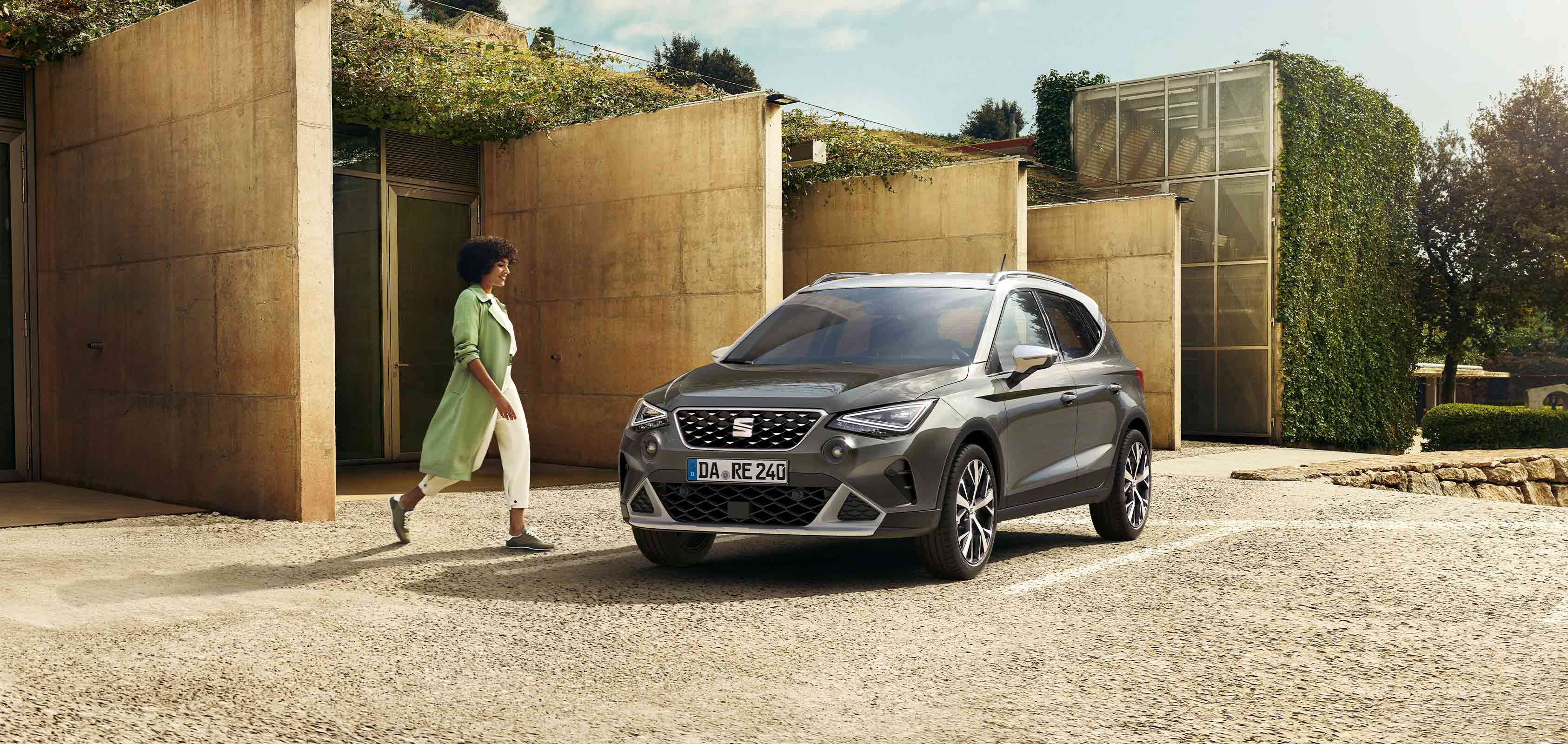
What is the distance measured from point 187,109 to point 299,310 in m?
2.33

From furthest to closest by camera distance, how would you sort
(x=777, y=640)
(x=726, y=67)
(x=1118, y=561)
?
(x=726, y=67), (x=1118, y=561), (x=777, y=640)

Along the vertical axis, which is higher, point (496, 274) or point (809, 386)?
point (496, 274)

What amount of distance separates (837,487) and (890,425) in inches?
16.7

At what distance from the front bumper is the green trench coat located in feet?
4.94

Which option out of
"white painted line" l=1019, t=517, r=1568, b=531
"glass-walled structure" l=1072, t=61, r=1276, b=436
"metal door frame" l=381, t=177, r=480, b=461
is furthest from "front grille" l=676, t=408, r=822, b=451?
"glass-walled structure" l=1072, t=61, r=1276, b=436

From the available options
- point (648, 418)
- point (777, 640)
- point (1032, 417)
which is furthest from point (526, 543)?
point (1032, 417)

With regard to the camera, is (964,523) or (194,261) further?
(194,261)

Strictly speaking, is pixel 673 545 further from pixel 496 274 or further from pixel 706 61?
pixel 706 61

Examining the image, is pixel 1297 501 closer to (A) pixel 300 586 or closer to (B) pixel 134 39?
(A) pixel 300 586

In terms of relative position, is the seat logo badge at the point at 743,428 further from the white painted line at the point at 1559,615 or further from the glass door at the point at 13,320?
the glass door at the point at 13,320

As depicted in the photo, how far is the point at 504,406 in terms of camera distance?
7664 millimetres

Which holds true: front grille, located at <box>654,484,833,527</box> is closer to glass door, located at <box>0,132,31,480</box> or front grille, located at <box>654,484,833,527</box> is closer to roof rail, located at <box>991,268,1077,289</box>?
roof rail, located at <box>991,268,1077,289</box>

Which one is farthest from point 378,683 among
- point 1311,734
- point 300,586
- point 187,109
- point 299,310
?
point 187,109

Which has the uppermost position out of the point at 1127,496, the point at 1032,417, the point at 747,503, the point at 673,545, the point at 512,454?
the point at 1032,417
